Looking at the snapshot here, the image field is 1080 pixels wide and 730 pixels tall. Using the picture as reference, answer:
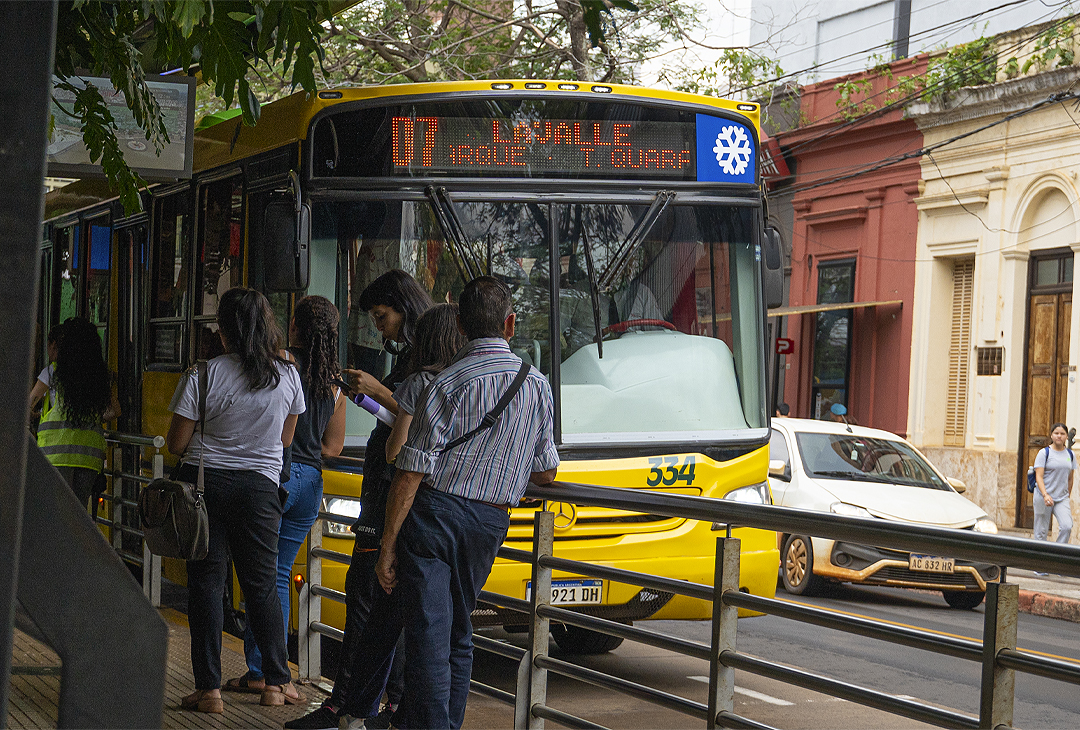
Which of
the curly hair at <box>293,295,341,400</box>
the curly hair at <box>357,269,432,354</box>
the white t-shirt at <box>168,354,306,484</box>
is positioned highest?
the curly hair at <box>357,269,432,354</box>

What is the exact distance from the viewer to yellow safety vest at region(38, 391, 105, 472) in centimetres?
756

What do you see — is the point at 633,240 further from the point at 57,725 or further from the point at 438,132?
the point at 57,725

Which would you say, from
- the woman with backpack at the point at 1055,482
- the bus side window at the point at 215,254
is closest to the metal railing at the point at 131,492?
the bus side window at the point at 215,254

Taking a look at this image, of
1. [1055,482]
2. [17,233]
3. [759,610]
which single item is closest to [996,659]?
[759,610]

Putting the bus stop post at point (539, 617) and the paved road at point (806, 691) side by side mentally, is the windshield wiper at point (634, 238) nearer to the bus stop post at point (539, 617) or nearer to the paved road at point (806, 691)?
the paved road at point (806, 691)

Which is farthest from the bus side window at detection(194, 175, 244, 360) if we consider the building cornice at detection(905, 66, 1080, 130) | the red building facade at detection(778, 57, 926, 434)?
the red building facade at detection(778, 57, 926, 434)

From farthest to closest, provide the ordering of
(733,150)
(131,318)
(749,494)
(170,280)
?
(131,318)
(170,280)
(733,150)
(749,494)

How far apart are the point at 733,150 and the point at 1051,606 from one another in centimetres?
722

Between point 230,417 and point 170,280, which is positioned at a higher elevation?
point 170,280

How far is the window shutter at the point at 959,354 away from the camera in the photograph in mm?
20578

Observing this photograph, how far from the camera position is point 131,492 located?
9.14 meters

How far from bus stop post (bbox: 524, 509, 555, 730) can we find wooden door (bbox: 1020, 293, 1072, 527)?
1537 centimetres

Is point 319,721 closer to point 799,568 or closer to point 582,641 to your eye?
point 582,641

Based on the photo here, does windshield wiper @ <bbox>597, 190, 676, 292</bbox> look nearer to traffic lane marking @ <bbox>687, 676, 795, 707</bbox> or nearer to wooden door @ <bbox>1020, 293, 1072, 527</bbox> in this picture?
traffic lane marking @ <bbox>687, 676, 795, 707</bbox>
